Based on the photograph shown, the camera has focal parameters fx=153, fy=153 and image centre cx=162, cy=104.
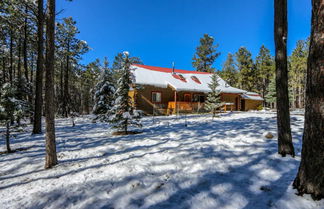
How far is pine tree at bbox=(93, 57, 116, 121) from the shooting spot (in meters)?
13.5

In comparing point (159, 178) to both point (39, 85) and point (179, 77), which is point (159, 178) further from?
point (179, 77)

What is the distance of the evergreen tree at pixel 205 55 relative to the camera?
33.7 meters

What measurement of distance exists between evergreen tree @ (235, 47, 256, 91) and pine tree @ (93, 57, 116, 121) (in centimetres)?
2711

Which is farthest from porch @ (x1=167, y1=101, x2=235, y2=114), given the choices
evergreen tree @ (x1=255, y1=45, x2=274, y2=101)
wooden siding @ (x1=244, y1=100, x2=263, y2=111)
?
evergreen tree @ (x1=255, y1=45, x2=274, y2=101)

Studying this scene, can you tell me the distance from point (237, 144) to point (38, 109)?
32.4ft

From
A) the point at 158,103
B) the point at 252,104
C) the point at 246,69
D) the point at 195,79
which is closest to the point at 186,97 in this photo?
the point at 195,79

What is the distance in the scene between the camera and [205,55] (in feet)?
112

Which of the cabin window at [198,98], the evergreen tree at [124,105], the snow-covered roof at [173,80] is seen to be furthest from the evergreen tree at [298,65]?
the evergreen tree at [124,105]

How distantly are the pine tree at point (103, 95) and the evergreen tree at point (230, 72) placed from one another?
2634cm

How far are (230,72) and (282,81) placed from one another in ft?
106

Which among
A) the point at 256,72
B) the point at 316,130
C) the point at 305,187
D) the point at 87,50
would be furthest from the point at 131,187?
the point at 256,72

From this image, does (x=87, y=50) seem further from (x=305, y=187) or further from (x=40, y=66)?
(x=305, y=187)

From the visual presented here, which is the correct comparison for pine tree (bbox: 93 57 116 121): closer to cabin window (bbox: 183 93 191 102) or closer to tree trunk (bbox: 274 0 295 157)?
cabin window (bbox: 183 93 191 102)

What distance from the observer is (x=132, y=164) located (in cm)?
391
